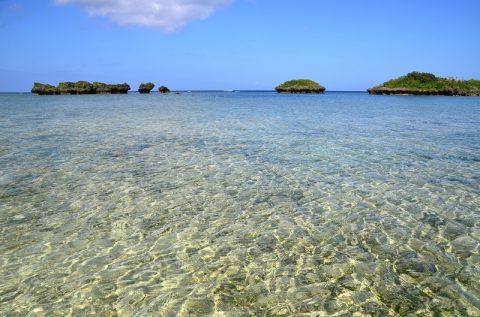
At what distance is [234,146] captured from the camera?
2083 centimetres

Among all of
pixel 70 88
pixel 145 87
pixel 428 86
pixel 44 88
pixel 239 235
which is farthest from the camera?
pixel 145 87

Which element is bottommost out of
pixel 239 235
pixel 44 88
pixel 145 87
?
pixel 239 235

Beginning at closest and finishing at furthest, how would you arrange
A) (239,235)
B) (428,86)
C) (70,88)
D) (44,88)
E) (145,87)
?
(239,235), (428,86), (44,88), (70,88), (145,87)

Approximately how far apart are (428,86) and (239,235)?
153403 mm

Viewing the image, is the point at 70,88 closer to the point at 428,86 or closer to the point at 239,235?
the point at 428,86

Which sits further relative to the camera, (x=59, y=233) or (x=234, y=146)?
(x=234, y=146)

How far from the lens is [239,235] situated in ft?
28.0

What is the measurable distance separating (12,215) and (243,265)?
23.1ft

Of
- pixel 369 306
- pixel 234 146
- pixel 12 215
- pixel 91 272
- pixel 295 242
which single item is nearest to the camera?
pixel 369 306

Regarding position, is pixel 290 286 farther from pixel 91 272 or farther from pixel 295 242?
pixel 91 272

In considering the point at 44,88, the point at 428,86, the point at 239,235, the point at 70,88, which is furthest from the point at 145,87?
the point at 239,235

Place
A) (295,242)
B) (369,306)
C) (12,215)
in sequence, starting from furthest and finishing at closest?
1. (12,215)
2. (295,242)
3. (369,306)

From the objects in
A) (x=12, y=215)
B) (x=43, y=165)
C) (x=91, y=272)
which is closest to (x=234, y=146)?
(x=43, y=165)

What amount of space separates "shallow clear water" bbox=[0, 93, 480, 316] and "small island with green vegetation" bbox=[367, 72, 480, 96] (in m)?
138
